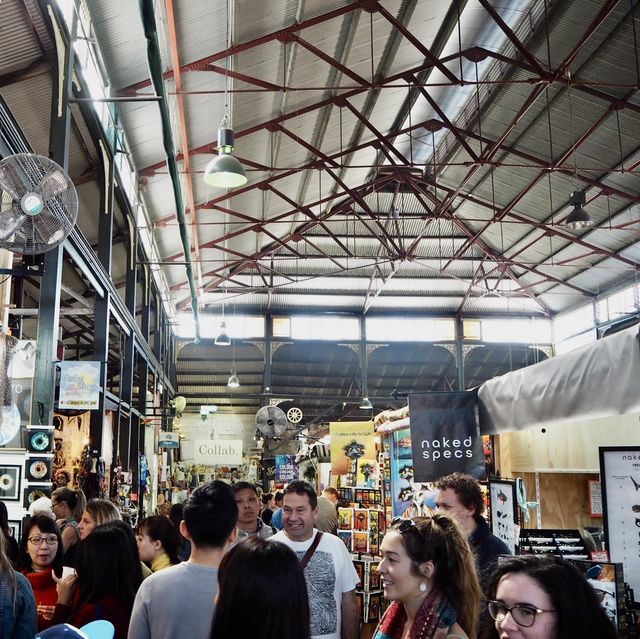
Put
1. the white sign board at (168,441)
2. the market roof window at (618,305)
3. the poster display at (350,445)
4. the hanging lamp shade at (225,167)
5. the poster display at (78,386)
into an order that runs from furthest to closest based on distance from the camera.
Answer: the market roof window at (618,305)
the white sign board at (168,441)
the poster display at (350,445)
the poster display at (78,386)
the hanging lamp shade at (225,167)

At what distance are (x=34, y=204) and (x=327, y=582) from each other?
3.16 meters

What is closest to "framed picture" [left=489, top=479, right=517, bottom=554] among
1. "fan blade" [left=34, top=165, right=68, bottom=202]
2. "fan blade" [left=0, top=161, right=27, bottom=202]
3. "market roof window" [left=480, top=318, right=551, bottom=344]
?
"fan blade" [left=34, top=165, right=68, bottom=202]

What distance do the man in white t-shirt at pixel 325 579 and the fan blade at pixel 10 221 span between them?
9.00 ft

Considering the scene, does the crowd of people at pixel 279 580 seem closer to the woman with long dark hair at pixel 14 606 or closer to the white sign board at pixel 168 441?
the woman with long dark hair at pixel 14 606

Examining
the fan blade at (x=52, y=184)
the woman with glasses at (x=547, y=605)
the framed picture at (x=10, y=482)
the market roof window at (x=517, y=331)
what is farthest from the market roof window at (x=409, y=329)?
Result: the woman with glasses at (x=547, y=605)

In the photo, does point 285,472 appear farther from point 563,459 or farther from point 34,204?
point 34,204

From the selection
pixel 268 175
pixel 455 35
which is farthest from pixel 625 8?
pixel 268 175

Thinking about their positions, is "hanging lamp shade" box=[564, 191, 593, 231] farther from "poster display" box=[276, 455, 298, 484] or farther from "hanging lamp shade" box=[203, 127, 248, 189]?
"hanging lamp shade" box=[203, 127, 248, 189]

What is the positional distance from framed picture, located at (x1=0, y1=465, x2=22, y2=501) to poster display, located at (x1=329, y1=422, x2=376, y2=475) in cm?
478

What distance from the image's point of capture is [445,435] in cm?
522

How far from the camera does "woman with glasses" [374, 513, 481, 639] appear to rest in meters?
2.46

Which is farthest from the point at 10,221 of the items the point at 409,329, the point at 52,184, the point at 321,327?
the point at 409,329

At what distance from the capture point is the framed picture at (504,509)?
468cm

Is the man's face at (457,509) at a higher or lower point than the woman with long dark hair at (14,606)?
higher
